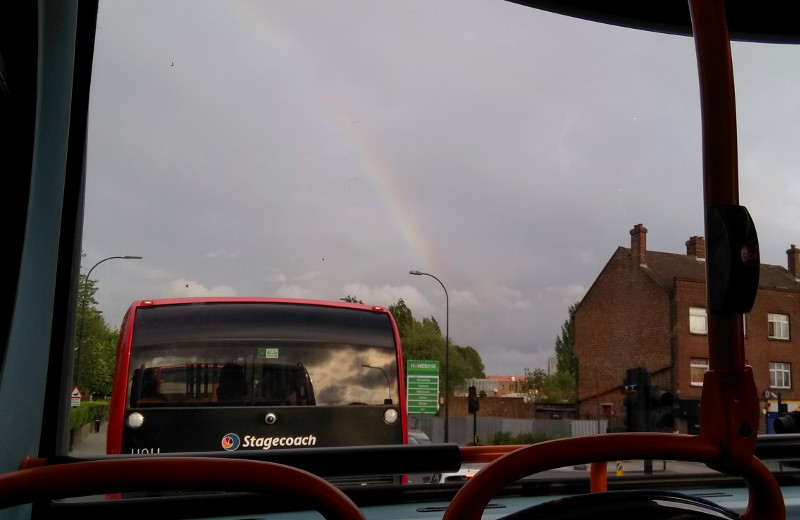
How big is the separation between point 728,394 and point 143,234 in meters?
1.37

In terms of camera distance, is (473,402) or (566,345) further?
(566,345)

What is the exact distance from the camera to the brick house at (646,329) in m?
1.92

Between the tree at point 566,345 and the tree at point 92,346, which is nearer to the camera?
the tree at point 92,346

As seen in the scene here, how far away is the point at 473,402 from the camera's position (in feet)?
6.73

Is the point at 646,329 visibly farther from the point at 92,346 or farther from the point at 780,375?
the point at 92,346

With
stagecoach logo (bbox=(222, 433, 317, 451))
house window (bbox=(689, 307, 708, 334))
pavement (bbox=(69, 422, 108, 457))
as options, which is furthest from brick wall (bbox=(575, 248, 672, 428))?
pavement (bbox=(69, 422, 108, 457))

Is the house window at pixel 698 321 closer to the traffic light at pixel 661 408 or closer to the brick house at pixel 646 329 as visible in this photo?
the brick house at pixel 646 329

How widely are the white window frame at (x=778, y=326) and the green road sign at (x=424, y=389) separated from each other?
3.00 feet

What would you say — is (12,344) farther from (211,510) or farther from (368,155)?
(368,155)

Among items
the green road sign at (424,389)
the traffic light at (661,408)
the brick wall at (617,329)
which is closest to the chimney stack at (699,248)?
the traffic light at (661,408)

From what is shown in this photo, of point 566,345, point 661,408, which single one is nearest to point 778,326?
point 661,408

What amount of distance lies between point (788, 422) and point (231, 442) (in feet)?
5.44

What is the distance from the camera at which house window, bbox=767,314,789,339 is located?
1.96 metres

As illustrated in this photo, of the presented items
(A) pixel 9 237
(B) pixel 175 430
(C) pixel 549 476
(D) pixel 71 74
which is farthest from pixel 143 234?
(C) pixel 549 476
